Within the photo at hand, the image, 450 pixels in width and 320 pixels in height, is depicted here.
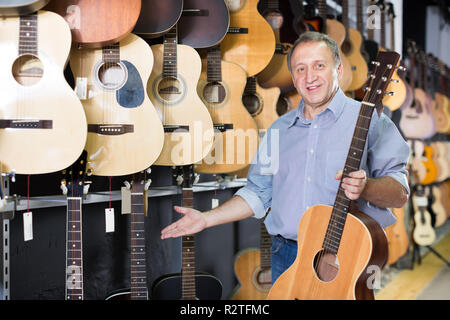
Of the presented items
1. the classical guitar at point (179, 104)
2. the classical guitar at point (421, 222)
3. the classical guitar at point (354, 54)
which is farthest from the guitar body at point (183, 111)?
the classical guitar at point (421, 222)

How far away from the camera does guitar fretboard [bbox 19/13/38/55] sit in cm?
129

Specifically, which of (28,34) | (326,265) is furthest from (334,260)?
(28,34)

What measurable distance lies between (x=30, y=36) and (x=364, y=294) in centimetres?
111

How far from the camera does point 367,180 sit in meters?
1.25

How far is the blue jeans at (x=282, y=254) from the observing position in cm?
149

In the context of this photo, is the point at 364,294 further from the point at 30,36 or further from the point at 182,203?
the point at 30,36

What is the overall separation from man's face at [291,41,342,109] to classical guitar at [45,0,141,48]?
1.67 ft

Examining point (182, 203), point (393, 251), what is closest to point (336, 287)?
point (182, 203)

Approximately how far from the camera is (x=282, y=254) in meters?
1.54

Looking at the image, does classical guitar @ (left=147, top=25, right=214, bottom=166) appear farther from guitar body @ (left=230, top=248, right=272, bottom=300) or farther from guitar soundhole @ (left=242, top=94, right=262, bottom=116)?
guitar body @ (left=230, top=248, right=272, bottom=300)

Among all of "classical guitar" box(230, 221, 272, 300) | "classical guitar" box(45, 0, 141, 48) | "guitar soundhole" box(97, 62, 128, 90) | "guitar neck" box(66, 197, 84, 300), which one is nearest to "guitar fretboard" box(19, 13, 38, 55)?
"classical guitar" box(45, 0, 141, 48)

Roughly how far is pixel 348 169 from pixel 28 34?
0.92 metres

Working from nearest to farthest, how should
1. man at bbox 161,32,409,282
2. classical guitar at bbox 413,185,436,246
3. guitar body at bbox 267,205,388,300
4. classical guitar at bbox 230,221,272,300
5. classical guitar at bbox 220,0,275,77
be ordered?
guitar body at bbox 267,205,388,300 < man at bbox 161,32,409,282 < classical guitar at bbox 220,0,275,77 < classical guitar at bbox 230,221,272,300 < classical guitar at bbox 413,185,436,246

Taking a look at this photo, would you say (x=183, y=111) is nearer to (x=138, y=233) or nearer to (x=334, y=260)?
(x=138, y=233)
